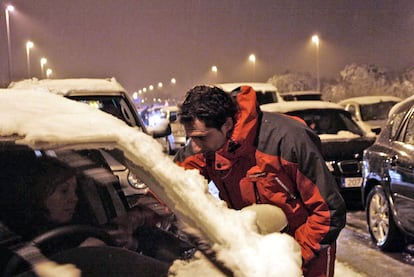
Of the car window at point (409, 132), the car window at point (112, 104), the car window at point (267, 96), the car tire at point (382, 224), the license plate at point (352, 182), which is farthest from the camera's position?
the car window at point (267, 96)

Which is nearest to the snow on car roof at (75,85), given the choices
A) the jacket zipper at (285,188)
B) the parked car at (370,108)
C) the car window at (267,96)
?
the jacket zipper at (285,188)

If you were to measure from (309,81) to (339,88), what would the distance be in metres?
10.4

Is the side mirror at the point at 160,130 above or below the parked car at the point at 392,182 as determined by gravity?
above

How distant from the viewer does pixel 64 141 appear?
2.32m

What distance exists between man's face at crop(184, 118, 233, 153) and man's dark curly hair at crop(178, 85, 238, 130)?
2 centimetres

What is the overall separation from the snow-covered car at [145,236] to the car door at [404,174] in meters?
3.43

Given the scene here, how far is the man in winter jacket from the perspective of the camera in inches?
104

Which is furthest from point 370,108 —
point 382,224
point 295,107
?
point 382,224

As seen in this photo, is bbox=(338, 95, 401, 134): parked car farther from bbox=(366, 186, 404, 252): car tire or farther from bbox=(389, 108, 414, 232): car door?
bbox=(389, 108, 414, 232): car door

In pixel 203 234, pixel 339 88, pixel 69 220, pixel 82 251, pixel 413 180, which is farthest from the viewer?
pixel 339 88

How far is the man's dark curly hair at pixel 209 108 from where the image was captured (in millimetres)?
2594

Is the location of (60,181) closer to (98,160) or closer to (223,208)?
(98,160)

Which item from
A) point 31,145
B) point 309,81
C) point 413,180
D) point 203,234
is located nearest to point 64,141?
point 31,145

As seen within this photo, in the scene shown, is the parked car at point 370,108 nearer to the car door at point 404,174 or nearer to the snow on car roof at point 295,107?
the snow on car roof at point 295,107
